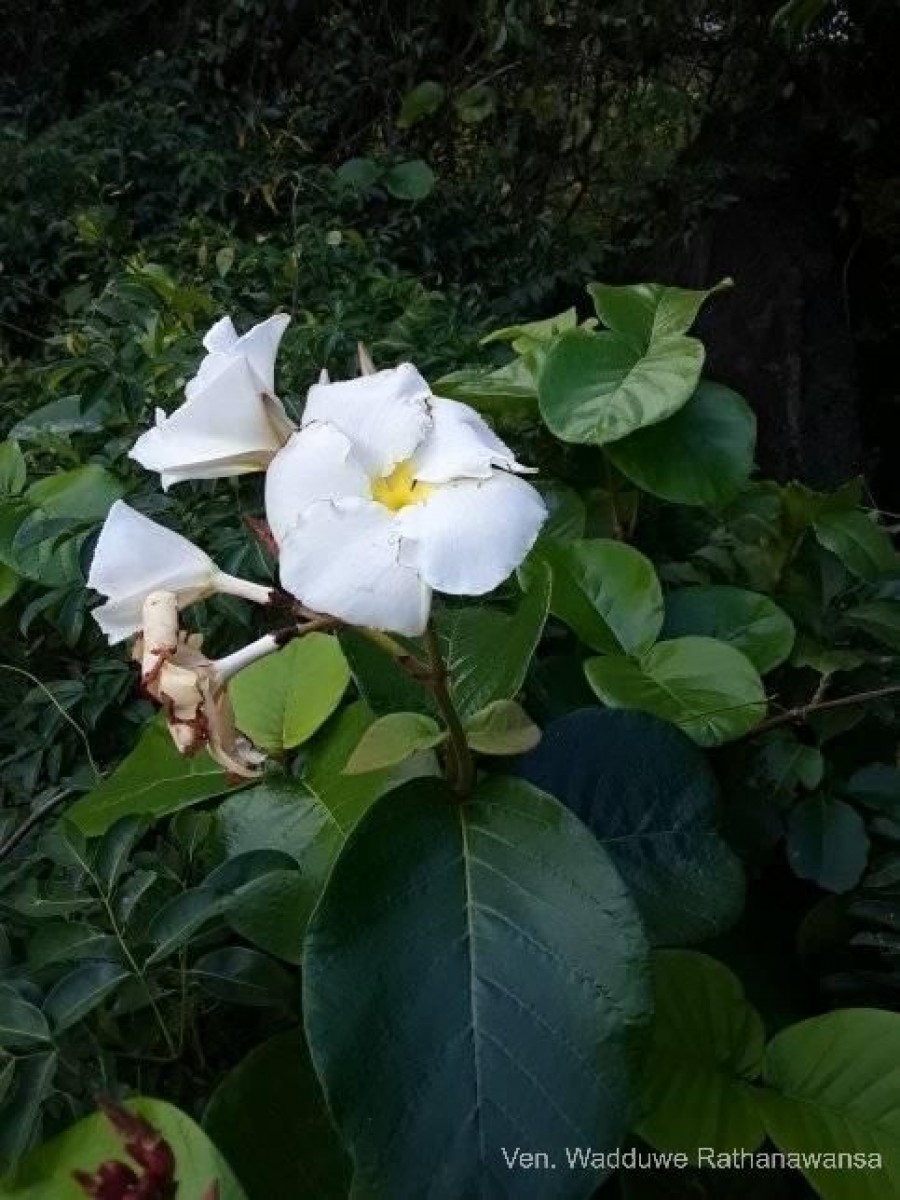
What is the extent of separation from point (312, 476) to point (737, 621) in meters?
0.52

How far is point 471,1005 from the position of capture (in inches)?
23.2

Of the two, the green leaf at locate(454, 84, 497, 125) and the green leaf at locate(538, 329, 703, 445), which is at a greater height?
the green leaf at locate(538, 329, 703, 445)

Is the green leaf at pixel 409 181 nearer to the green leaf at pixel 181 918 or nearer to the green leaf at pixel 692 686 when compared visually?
the green leaf at pixel 692 686

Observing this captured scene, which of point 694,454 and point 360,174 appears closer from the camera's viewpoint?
point 694,454

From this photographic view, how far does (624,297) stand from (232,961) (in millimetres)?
798

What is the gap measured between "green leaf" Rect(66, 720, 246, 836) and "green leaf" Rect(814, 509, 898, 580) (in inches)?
23.1

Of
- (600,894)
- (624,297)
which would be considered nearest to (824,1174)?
(600,894)

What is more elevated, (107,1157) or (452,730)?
(452,730)

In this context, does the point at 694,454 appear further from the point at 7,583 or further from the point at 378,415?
the point at 7,583

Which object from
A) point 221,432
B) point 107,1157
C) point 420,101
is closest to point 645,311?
point 221,432

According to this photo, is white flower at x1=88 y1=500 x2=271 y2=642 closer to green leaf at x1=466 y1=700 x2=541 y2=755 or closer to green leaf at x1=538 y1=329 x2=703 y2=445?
green leaf at x1=466 y1=700 x2=541 y2=755

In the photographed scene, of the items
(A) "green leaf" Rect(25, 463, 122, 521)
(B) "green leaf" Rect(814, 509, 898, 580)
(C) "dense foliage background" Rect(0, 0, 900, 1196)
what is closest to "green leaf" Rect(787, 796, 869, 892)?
(B) "green leaf" Rect(814, 509, 898, 580)

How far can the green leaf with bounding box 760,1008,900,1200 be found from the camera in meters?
0.67

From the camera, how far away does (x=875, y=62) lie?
3.32m
